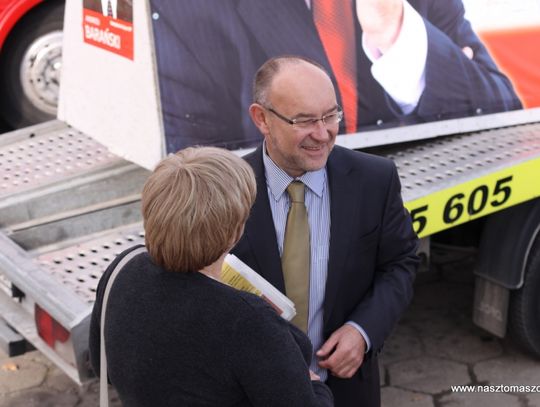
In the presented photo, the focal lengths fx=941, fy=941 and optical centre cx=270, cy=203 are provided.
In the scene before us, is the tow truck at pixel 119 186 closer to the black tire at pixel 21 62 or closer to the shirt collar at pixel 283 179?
the shirt collar at pixel 283 179

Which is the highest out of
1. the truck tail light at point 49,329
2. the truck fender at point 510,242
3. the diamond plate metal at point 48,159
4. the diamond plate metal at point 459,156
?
the diamond plate metal at point 459,156

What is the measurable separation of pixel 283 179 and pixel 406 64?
1.55 meters

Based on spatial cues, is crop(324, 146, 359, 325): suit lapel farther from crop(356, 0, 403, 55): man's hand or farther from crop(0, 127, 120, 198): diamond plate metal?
crop(0, 127, 120, 198): diamond plate metal

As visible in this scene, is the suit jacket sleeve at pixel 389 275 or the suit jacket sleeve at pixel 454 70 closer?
the suit jacket sleeve at pixel 389 275

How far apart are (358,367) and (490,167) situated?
5.10ft

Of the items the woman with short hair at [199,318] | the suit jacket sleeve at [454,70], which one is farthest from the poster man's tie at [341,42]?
the woman with short hair at [199,318]

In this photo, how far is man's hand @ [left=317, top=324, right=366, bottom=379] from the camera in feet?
8.51

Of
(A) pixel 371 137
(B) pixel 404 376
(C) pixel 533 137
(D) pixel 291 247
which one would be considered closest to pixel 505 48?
(C) pixel 533 137

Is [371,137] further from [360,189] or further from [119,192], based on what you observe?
[360,189]

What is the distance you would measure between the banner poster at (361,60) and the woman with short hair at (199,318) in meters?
1.55

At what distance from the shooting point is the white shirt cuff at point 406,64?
395cm

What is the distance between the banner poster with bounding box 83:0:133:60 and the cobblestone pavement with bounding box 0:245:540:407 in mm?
1578

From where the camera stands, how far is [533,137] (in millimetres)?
4262

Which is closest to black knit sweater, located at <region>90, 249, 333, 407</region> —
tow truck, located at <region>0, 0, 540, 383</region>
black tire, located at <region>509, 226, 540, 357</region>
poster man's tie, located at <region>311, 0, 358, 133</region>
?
tow truck, located at <region>0, 0, 540, 383</region>
